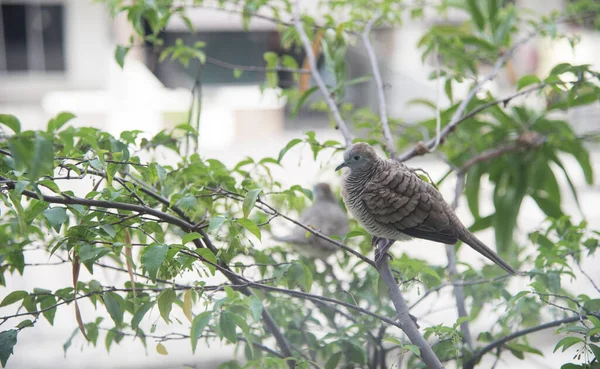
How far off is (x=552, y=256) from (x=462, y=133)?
1.87 feet

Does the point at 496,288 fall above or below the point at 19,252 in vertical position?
below

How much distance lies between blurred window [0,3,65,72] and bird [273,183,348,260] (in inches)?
217

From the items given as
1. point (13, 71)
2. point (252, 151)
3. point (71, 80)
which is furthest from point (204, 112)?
point (13, 71)

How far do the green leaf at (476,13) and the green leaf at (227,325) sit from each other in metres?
0.88

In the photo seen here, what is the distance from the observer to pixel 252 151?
449 centimetres

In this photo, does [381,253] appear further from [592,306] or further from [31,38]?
[31,38]

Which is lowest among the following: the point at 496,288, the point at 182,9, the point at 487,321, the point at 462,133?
the point at 487,321

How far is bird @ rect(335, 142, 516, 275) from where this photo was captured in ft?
2.55

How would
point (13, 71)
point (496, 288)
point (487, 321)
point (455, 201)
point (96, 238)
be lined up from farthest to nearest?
point (13, 71) < point (487, 321) < point (455, 201) < point (496, 288) < point (96, 238)

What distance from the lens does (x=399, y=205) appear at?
78 centimetres

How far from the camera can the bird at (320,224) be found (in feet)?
3.49

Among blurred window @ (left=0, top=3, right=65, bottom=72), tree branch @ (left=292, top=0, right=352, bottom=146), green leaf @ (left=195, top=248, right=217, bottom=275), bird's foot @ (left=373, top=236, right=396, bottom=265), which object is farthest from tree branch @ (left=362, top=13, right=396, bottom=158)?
blurred window @ (left=0, top=3, right=65, bottom=72)

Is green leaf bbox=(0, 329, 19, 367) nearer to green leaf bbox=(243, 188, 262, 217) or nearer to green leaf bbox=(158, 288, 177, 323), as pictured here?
green leaf bbox=(158, 288, 177, 323)

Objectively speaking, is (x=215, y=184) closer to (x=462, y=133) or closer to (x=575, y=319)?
(x=575, y=319)
